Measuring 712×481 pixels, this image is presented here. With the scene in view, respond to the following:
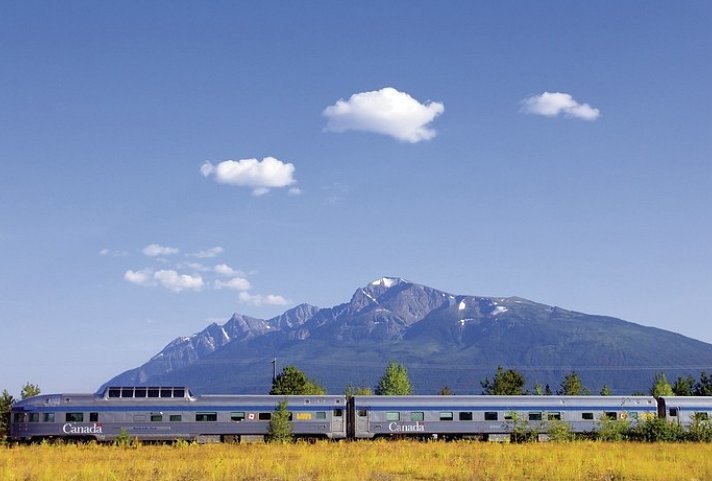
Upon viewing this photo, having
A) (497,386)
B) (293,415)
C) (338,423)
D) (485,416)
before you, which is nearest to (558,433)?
(485,416)

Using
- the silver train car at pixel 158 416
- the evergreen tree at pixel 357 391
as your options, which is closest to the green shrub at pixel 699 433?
the silver train car at pixel 158 416

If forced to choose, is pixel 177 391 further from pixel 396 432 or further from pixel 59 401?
pixel 396 432

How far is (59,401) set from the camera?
5606 centimetres

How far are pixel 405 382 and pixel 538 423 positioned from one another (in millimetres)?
83503

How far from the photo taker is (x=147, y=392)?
5716cm

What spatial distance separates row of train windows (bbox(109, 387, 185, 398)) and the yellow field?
642 cm

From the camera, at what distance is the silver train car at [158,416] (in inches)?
2191

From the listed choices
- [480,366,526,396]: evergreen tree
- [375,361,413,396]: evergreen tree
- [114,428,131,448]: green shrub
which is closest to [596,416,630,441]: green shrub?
[114,428,131,448]: green shrub

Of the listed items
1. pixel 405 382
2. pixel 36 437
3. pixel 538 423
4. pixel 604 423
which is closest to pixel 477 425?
pixel 538 423

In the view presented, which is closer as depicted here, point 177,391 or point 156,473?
point 156,473

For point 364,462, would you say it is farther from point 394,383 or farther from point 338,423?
point 394,383

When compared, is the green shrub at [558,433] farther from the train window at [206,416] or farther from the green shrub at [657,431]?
the train window at [206,416]

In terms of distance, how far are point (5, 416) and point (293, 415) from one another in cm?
2345

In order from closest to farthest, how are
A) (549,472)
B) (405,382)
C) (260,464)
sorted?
(549,472) < (260,464) < (405,382)
